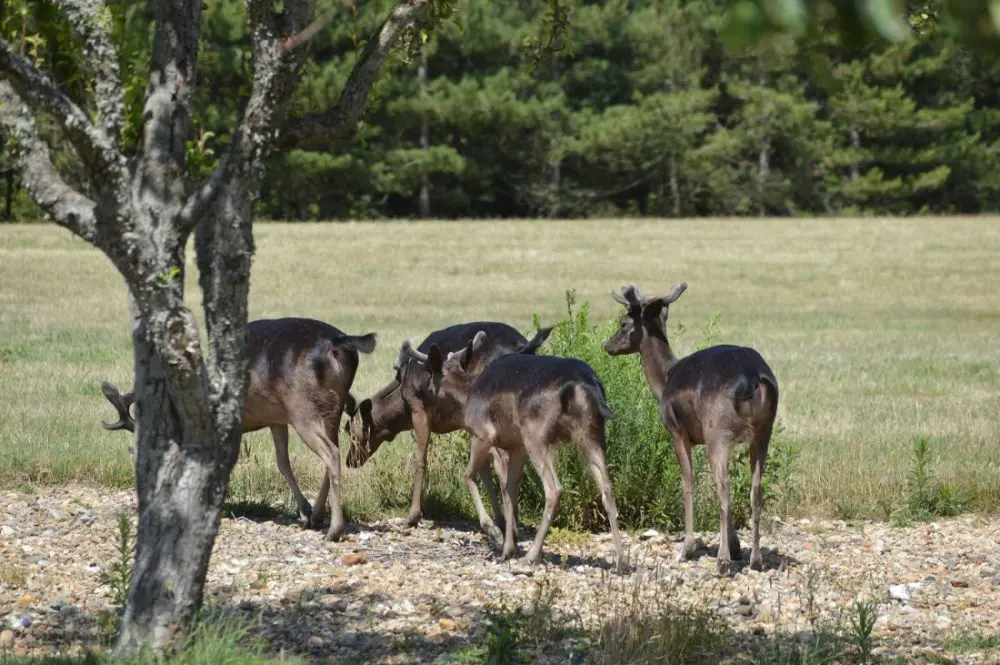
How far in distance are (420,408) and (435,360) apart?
20.6 inches

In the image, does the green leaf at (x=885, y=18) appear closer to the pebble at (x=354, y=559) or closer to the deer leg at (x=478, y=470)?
the pebble at (x=354, y=559)

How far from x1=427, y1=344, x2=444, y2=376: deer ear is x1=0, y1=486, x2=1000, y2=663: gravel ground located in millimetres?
1270

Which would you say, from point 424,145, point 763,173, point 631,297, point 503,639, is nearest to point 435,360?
point 631,297

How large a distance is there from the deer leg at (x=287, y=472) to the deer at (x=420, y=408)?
23.8 inches

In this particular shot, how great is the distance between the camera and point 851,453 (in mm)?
12945

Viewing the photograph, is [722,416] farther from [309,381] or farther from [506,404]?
[309,381]

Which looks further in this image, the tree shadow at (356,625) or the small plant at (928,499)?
the small plant at (928,499)

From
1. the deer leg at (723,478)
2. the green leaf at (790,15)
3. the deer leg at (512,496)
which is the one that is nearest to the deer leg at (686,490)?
the deer leg at (723,478)

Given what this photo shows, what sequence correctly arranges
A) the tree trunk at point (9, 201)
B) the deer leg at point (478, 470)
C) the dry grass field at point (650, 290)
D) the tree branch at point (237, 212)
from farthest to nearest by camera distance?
the tree trunk at point (9, 201), the dry grass field at point (650, 290), the deer leg at point (478, 470), the tree branch at point (237, 212)

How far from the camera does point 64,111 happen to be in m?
5.88

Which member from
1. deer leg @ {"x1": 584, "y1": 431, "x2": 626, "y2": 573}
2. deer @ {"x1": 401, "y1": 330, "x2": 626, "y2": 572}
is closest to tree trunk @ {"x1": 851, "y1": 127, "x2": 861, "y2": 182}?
deer @ {"x1": 401, "y1": 330, "x2": 626, "y2": 572}

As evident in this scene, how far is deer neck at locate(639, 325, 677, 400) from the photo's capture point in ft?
35.0

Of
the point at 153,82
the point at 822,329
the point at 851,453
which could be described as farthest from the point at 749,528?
the point at 822,329

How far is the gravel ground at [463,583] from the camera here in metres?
7.50
